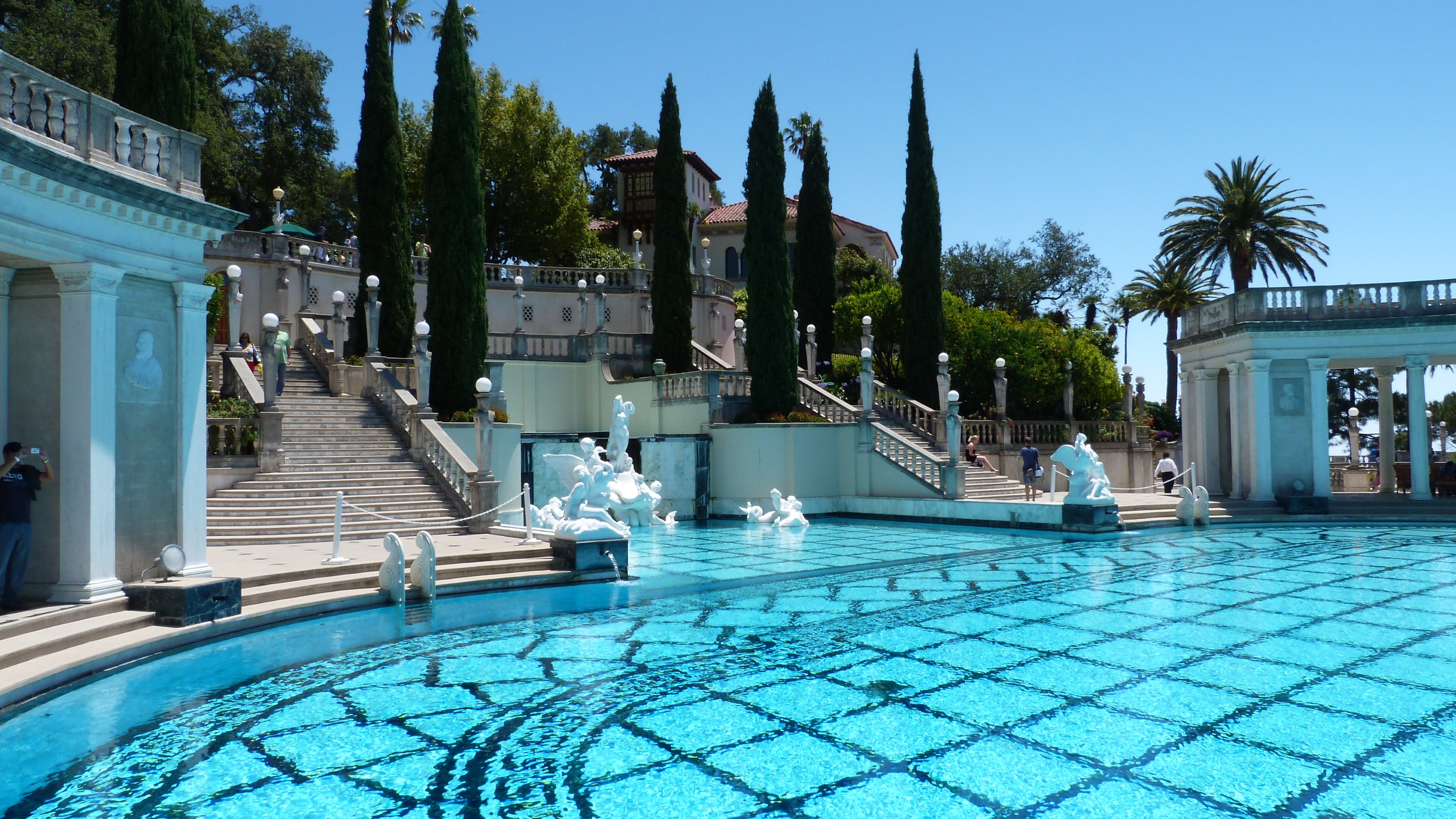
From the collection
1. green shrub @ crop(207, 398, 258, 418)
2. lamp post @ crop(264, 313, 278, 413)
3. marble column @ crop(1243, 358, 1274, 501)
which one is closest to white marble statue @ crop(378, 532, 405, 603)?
lamp post @ crop(264, 313, 278, 413)

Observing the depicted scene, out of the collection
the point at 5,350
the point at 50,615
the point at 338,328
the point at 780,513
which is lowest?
the point at 780,513

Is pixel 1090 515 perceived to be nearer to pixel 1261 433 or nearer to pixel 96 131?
pixel 1261 433

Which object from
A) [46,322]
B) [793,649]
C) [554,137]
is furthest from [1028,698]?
[554,137]

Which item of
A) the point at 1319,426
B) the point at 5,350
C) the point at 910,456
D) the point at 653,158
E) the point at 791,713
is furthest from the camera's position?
the point at 653,158

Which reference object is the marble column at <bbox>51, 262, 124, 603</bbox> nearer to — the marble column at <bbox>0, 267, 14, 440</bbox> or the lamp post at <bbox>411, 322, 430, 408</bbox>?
the marble column at <bbox>0, 267, 14, 440</bbox>

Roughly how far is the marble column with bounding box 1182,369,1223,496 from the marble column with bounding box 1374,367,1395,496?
4716mm

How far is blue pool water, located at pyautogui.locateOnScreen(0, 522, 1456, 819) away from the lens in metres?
5.62

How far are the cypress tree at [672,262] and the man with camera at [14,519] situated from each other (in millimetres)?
20970

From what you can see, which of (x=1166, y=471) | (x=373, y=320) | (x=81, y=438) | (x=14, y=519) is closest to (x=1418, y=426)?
(x=1166, y=471)

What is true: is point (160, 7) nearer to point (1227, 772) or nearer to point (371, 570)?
point (371, 570)

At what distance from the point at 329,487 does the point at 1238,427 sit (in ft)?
72.4

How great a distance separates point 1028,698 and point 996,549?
411 inches

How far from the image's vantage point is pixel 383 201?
25.5m

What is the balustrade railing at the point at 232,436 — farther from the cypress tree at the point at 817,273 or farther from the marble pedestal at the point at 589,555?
the cypress tree at the point at 817,273
